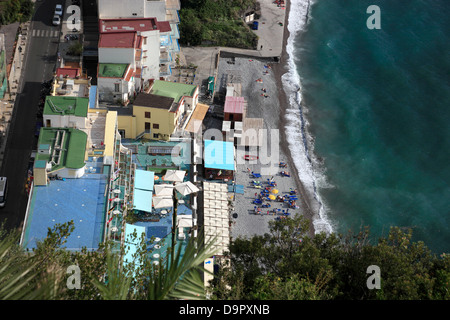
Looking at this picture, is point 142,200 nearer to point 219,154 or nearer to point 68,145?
point 68,145

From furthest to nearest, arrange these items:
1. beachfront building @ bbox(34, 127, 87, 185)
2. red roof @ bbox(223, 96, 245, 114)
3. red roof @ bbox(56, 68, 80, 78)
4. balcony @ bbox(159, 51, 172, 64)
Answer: red roof @ bbox(223, 96, 245, 114) → balcony @ bbox(159, 51, 172, 64) → red roof @ bbox(56, 68, 80, 78) → beachfront building @ bbox(34, 127, 87, 185)

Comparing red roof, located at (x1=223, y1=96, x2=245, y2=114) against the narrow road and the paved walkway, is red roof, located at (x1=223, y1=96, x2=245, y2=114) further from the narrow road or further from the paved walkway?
the paved walkway

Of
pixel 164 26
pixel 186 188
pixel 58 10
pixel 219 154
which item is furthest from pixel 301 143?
pixel 58 10

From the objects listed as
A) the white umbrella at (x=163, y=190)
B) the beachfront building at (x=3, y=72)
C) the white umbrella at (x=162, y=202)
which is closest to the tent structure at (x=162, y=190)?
the white umbrella at (x=163, y=190)

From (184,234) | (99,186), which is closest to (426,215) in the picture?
(184,234)

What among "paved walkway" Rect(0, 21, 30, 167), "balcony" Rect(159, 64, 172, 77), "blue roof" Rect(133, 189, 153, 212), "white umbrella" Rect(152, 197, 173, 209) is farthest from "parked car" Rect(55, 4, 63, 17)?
"white umbrella" Rect(152, 197, 173, 209)

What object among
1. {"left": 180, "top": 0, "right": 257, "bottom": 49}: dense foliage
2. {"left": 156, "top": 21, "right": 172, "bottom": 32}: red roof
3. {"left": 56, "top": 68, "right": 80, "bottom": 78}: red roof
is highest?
{"left": 180, "top": 0, "right": 257, "bottom": 49}: dense foliage
